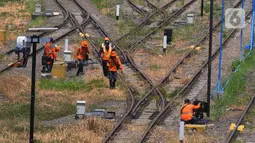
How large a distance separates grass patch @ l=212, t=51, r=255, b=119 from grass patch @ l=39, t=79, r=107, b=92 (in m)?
4.08

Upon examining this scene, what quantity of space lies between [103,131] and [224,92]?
6.00m

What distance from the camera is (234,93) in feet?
86.1

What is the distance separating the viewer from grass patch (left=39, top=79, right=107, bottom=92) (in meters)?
26.6

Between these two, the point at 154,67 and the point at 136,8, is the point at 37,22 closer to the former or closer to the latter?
the point at 136,8

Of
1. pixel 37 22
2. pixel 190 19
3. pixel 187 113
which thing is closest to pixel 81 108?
pixel 187 113

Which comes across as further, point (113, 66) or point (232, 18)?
point (232, 18)

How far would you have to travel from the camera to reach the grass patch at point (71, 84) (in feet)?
87.1

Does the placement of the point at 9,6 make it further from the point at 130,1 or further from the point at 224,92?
the point at 224,92

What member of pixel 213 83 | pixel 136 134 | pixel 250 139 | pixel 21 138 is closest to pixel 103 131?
pixel 136 134

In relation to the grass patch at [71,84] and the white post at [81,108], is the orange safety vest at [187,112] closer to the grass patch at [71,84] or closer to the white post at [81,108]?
the white post at [81,108]

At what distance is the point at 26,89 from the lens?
26.1 metres

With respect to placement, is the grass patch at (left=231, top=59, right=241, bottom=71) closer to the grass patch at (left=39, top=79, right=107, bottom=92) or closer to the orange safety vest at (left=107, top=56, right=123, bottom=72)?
the grass patch at (left=39, top=79, right=107, bottom=92)

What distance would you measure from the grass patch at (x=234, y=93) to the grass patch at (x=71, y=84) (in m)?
4.08

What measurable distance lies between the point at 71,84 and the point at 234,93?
17.3 ft
